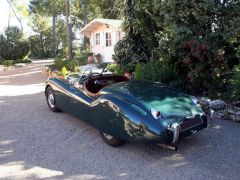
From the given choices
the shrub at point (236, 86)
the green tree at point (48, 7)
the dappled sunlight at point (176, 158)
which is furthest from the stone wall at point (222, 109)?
the green tree at point (48, 7)

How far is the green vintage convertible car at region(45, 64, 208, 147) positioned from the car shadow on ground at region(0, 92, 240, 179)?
325mm

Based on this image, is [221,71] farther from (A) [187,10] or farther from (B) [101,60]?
(B) [101,60]

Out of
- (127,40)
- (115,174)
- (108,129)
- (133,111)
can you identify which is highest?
(127,40)

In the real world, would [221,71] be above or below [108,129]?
above

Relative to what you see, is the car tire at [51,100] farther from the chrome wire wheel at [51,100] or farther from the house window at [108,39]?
the house window at [108,39]

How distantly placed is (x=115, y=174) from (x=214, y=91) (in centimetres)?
404

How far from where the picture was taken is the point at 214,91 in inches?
268

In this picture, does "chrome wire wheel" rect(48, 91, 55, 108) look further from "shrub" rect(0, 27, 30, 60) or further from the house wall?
"shrub" rect(0, 27, 30, 60)

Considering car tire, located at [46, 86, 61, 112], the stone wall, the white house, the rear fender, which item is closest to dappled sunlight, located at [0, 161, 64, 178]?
the rear fender

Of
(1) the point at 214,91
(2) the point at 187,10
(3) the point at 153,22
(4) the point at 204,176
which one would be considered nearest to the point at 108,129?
(4) the point at 204,176

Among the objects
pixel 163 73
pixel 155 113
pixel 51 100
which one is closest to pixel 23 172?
pixel 155 113

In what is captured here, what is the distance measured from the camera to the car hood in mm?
4238

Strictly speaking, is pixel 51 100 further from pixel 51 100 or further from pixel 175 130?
pixel 175 130

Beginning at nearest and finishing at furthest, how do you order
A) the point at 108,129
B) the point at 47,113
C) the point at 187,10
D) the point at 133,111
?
the point at 133,111 → the point at 108,129 → the point at 47,113 → the point at 187,10
